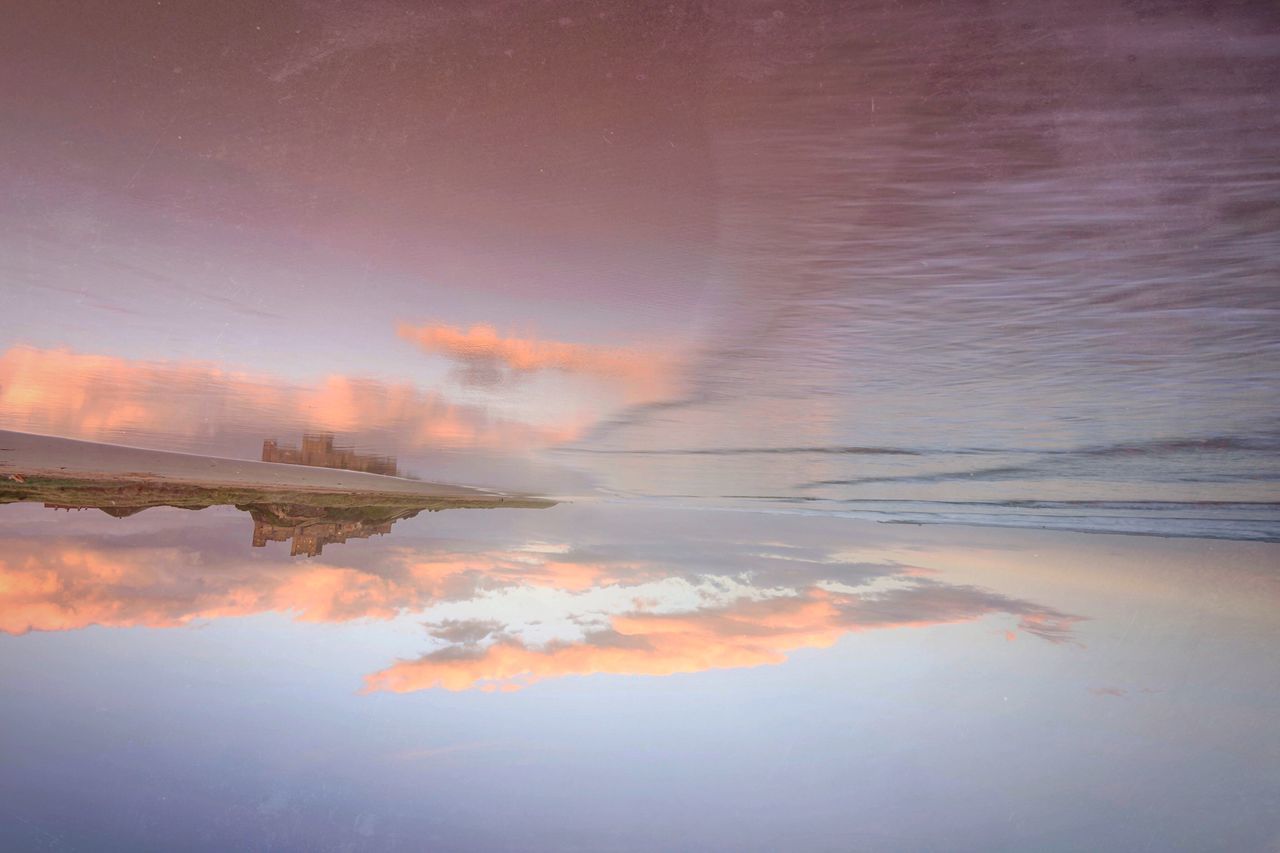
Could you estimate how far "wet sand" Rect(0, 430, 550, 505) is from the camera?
13.9 ft

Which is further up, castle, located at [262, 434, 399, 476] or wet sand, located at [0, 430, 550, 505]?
castle, located at [262, 434, 399, 476]

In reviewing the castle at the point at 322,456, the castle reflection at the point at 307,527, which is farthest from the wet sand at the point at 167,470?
the castle reflection at the point at 307,527

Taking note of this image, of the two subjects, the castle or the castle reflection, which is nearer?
the castle

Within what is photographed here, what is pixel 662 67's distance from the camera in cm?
152

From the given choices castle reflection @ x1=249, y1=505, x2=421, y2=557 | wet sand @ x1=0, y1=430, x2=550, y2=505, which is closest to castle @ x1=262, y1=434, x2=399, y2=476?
wet sand @ x1=0, y1=430, x2=550, y2=505

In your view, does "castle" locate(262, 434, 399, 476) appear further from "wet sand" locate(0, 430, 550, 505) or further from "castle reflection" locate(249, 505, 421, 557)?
"castle reflection" locate(249, 505, 421, 557)

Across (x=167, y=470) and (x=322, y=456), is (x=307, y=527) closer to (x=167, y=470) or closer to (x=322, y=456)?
(x=167, y=470)

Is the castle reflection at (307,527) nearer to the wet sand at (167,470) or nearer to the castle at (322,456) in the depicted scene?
the wet sand at (167,470)

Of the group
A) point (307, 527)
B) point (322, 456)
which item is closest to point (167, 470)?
point (322, 456)

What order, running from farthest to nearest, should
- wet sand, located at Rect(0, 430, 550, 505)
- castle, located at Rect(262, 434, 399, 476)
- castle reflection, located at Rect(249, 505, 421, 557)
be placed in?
castle reflection, located at Rect(249, 505, 421, 557) → wet sand, located at Rect(0, 430, 550, 505) → castle, located at Rect(262, 434, 399, 476)

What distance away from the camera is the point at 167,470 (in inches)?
201

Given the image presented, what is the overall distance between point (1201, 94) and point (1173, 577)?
7315 millimetres

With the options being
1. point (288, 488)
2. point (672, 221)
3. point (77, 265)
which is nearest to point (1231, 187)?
point (672, 221)

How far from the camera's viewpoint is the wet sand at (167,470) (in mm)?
4230
